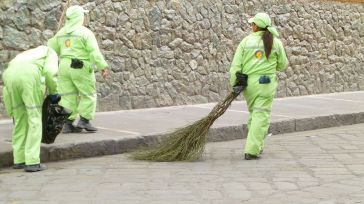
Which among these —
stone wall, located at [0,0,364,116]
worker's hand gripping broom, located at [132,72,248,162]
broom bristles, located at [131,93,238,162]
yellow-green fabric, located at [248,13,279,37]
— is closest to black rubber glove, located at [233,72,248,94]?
worker's hand gripping broom, located at [132,72,248,162]

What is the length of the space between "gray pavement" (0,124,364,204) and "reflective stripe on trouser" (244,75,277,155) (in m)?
0.21

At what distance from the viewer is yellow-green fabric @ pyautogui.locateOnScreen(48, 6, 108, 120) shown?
8.41 metres

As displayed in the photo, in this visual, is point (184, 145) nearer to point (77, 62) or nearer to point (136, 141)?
point (136, 141)

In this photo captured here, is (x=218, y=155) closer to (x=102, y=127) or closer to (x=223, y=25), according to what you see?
(x=102, y=127)

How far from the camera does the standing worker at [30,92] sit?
269 inches

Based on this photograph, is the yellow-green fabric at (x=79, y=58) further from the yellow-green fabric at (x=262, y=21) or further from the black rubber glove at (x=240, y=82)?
the yellow-green fabric at (x=262, y=21)

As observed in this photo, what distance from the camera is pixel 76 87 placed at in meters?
8.58

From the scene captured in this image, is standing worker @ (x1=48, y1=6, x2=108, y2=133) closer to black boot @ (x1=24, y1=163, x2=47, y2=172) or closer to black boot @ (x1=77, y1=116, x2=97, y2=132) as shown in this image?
black boot @ (x1=77, y1=116, x2=97, y2=132)

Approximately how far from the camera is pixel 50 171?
7070mm

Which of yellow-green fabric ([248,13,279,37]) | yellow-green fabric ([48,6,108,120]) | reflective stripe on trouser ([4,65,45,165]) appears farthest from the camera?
yellow-green fabric ([48,6,108,120])

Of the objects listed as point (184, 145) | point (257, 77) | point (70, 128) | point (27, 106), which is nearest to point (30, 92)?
point (27, 106)

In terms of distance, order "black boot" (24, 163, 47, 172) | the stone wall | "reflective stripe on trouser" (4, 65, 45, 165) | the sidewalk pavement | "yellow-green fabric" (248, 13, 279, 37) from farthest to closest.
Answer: the stone wall < the sidewalk pavement < "yellow-green fabric" (248, 13, 279, 37) < "black boot" (24, 163, 47, 172) < "reflective stripe on trouser" (4, 65, 45, 165)

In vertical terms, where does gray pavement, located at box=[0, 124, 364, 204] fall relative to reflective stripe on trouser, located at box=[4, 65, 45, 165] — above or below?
below

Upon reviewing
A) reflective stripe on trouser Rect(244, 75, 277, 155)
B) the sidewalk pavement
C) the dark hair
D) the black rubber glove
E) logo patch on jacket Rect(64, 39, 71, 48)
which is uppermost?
the dark hair
